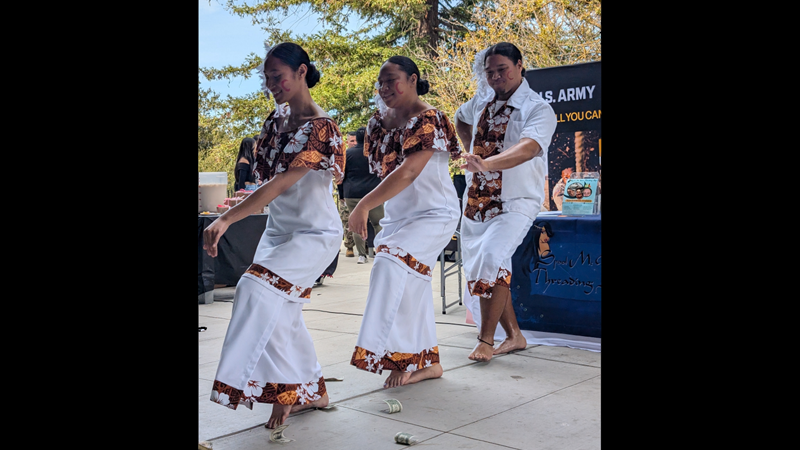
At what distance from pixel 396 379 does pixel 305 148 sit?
4.81ft

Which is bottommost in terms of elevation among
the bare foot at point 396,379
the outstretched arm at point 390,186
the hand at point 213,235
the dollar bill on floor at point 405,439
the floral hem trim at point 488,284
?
the dollar bill on floor at point 405,439

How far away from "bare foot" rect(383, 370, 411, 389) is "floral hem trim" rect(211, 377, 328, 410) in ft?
2.19

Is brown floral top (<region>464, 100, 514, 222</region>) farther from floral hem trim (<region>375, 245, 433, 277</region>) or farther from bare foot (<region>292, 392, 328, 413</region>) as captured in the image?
bare foot (<region>292, 392, 328, 413</region>)

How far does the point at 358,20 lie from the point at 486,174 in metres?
16.5

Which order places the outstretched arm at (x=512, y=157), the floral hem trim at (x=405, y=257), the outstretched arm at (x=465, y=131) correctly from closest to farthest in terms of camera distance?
1. the floral hem trim at (x=405, y=257)
2. the outstretched arm at (x=512, y=157)
3. the outstretched arm at (x=465, y=131)

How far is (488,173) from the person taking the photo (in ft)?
14.9

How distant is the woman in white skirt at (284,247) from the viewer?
9.34 feet

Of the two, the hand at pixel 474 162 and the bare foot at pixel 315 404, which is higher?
the hand at pixel 474 162

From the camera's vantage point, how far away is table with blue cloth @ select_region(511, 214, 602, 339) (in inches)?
189

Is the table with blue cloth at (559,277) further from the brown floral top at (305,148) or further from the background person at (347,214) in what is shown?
the background person at (347,214)

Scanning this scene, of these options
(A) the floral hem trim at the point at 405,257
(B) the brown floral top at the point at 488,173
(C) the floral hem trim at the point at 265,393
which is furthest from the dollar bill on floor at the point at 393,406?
(B) the brown floral top at the point at 488,173
